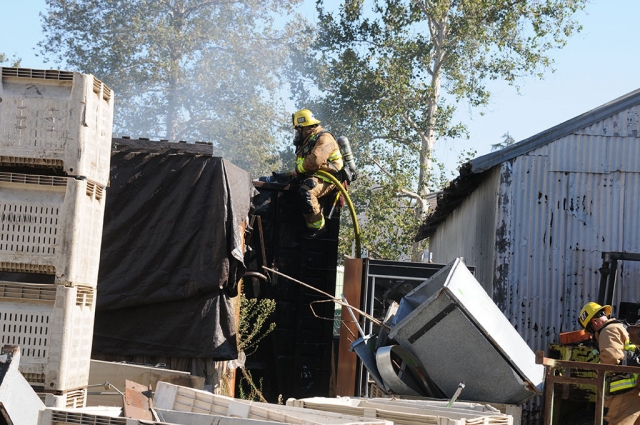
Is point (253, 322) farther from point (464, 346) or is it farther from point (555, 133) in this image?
point (555, 133)

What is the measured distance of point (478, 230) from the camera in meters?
14.5

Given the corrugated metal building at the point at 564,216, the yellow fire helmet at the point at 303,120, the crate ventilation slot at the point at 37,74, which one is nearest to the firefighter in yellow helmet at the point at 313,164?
the yellow fire helmet at the point at 303,120

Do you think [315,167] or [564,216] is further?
[564,216]

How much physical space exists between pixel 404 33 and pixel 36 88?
19.4 m

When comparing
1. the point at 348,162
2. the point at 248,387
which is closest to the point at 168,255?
A: the point at 248,387

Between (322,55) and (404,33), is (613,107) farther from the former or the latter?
(322,55)

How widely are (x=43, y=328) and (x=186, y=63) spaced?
29.2m

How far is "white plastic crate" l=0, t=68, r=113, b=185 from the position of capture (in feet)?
17.4

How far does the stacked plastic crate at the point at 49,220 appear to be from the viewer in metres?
5.15

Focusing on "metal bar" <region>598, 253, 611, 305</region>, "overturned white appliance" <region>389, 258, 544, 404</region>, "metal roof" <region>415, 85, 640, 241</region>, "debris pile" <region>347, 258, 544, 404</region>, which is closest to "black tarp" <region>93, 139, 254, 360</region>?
"debris pile" <region>347, 258, 544, 404</region>

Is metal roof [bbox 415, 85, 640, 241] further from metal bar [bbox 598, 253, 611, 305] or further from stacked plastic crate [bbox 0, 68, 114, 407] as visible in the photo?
stacked plastic crate [bbox 0, 68, 114, 407]

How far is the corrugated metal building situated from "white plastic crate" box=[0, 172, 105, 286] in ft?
26.5

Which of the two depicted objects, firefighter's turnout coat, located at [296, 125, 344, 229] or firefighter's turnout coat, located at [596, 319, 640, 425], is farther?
firefighter's turnout coat, located at [296, 125, 344, 229]

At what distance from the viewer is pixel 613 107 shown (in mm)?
12344
